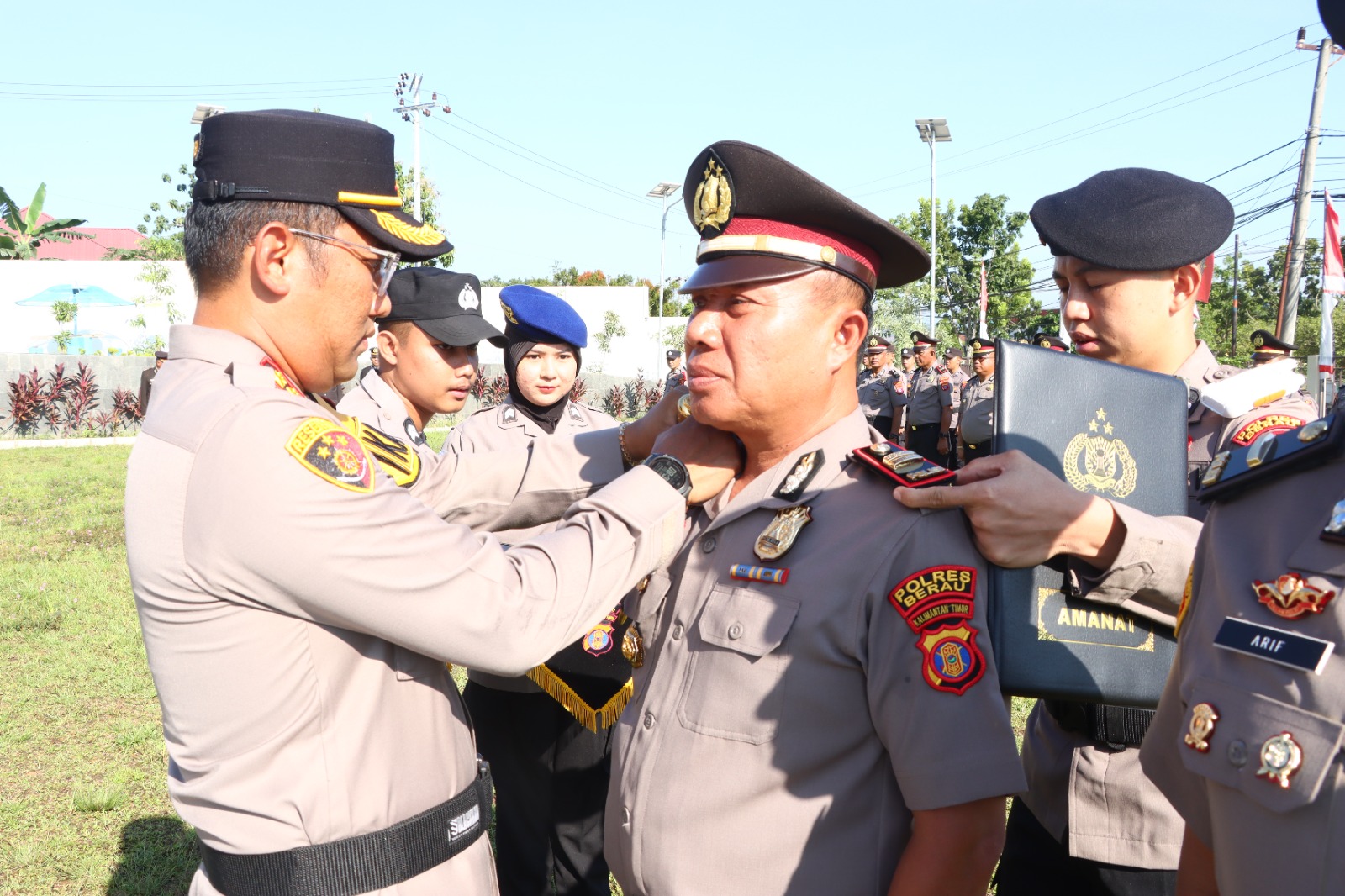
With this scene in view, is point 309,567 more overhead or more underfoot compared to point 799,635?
more overhead

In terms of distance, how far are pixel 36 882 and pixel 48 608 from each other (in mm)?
4484

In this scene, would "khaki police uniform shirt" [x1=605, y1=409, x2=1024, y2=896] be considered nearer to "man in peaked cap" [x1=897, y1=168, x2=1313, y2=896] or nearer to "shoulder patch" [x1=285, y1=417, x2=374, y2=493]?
"man in peaked cap" [x1=897, y1=168, x2=1313, y2=896]

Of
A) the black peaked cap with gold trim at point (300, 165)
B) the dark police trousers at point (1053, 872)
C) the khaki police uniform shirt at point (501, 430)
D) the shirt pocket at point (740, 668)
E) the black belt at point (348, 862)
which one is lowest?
the dark police trousers at point (1053, 872)

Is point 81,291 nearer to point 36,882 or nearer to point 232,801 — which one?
point 36,882

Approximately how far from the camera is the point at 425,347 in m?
4.37

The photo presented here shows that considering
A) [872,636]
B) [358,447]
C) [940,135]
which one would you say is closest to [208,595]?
[358,447]

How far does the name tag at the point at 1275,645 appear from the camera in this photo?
1.28 meters

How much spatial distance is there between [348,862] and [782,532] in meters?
1.01

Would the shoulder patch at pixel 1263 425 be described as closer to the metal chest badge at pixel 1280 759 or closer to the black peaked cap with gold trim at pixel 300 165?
the metal chest badge at pixel 1280 759

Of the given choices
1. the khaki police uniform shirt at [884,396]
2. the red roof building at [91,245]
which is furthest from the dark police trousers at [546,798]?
the red roof building at [91,245]

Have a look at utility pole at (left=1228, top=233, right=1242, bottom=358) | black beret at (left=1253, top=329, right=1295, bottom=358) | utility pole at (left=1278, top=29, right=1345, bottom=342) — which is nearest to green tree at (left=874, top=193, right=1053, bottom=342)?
utility pole at (left=1228, top=233, right=1242, bottom=358)

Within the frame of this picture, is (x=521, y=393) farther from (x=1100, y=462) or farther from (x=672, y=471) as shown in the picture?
(x=1100, y=462)

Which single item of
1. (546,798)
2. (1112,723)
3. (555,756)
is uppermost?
(1112,723)

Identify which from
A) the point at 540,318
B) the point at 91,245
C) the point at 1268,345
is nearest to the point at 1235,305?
the point at 1268,345
